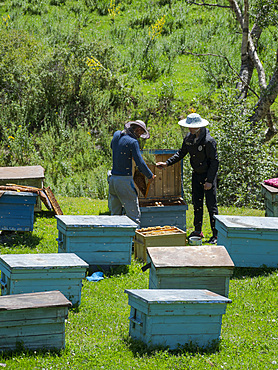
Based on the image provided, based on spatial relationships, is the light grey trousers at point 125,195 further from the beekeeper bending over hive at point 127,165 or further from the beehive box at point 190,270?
the beehive box at point 190,270

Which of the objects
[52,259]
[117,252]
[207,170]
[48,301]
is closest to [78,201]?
[207,170]

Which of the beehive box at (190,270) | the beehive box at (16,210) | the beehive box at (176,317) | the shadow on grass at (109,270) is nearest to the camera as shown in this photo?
the beehive box at (176,317)

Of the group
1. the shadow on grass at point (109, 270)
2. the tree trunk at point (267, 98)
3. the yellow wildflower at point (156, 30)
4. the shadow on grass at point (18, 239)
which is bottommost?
the shadow on grass at point (18, 239)

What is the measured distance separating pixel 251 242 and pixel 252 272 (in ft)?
Result: 1.66

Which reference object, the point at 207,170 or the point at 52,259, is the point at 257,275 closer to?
the point at 207,170

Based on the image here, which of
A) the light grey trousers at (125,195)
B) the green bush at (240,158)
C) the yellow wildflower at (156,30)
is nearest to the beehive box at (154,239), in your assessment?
the light grey trousers at (125,195)

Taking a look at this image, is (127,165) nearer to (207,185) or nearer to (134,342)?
(207,185)

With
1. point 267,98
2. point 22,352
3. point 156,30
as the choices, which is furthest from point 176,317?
point 156,30

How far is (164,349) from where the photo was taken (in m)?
4.92

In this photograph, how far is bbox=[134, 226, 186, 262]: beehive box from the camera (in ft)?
25.3

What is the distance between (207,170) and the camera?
8.87 metres

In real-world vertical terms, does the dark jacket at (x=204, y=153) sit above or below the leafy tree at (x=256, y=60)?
below

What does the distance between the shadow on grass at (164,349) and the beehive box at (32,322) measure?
736 millimetres

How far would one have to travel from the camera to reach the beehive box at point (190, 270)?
585 centimetres
